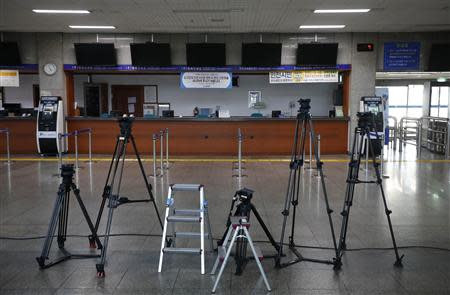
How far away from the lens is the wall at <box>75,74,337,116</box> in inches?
568

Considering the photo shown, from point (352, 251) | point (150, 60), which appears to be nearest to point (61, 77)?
point (150, 60)

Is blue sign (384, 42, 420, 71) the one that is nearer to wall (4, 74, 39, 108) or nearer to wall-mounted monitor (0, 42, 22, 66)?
wall-mounted monitor (0, 42, 22, 66)

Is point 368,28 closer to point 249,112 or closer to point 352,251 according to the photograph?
point 249,112

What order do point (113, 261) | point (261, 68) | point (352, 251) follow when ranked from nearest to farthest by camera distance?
point (113, 261), point (352, 251), point (261, 68)

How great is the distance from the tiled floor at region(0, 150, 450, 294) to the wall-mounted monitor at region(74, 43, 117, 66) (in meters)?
4.23

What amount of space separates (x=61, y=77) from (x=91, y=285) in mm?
9620

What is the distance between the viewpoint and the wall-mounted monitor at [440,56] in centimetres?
1193

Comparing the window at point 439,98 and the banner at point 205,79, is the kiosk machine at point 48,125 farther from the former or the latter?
the window at point 439,98

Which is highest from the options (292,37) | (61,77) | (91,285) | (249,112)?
(292,37)

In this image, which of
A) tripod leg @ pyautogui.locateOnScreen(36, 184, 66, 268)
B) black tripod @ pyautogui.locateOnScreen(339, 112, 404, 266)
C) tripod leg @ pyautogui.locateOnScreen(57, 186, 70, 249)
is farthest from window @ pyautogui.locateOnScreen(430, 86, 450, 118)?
tripod leg @ pyautogui.locateOnScreen(36, 184, 66, 268)

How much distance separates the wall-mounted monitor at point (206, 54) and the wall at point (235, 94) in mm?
2518

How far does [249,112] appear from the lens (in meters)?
14.5

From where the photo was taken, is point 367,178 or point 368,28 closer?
point 367,178

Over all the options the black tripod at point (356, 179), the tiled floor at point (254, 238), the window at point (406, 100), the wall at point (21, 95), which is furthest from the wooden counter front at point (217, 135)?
the window at point (406, 100)
